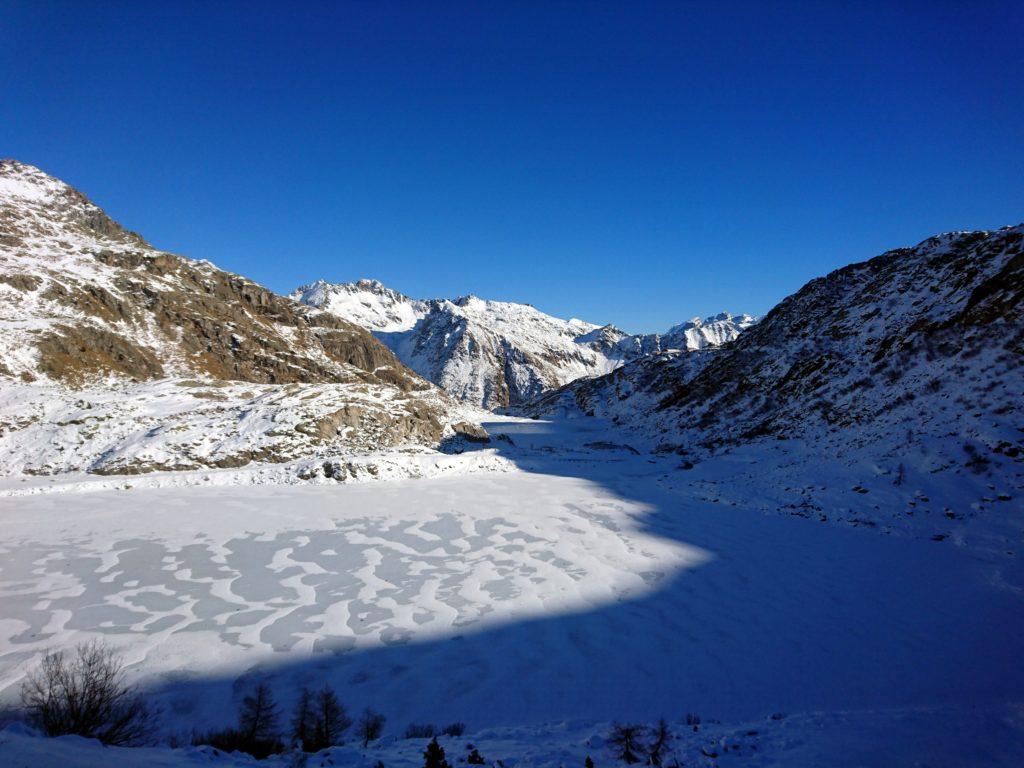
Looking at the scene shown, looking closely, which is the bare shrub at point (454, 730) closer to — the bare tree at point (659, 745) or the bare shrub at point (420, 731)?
the bare shrub at point (420, 731)

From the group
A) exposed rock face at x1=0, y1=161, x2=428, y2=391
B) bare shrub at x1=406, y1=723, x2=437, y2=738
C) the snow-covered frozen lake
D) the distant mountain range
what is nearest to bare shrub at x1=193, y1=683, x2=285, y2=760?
the snow-covered frozen lake

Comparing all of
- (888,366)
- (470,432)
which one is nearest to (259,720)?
(470,432)

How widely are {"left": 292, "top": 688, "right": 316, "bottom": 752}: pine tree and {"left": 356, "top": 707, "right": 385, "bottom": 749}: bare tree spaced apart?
2.17 ft

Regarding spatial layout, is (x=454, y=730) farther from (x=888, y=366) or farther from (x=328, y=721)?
(x=888, y=366)

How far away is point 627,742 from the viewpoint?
5.75 m

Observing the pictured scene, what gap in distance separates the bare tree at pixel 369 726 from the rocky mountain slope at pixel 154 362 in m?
23.4

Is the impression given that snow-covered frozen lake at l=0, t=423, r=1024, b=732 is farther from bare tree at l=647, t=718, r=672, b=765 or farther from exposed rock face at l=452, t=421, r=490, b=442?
exposed rock face at l=452, t=421, r=490, b=442

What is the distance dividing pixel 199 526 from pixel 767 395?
4106 cm

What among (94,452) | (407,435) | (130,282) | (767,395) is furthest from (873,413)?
(130,282)

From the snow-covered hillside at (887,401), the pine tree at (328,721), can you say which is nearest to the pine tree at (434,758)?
the pine tree at (328,721)

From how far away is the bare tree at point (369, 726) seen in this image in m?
6.29

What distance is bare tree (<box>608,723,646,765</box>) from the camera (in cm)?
Result: 558

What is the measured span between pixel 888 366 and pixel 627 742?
3194 cm

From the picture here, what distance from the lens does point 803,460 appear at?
24.9 m
